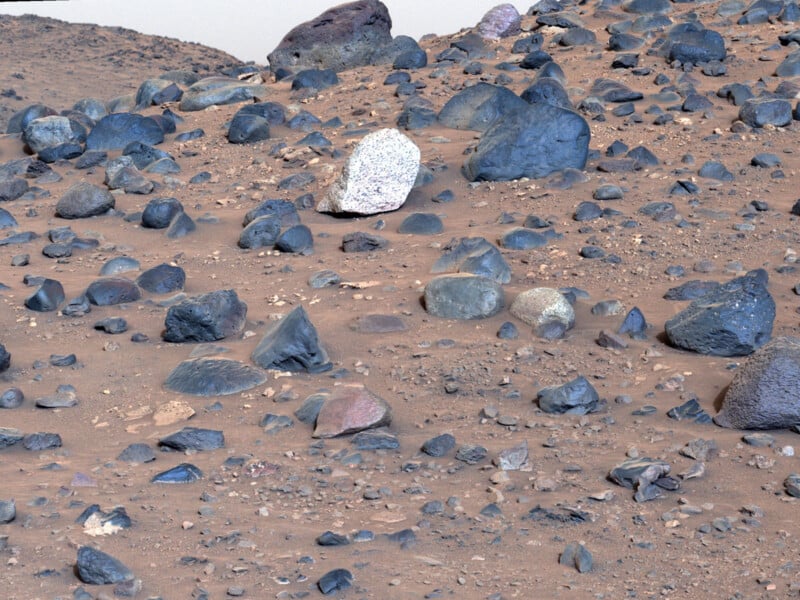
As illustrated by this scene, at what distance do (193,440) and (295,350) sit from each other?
2.10 feet

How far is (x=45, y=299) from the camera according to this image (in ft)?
14.8

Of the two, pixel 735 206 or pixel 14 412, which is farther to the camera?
pixel 735 206

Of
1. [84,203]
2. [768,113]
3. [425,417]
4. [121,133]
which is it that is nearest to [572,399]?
[425,417]

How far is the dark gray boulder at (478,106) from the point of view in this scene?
7.01 m

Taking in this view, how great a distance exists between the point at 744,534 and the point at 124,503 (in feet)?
5.44

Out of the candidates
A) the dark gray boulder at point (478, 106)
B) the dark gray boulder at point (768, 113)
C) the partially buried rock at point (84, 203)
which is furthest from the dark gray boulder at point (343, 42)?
the dark gray boulder at point (768, 113)

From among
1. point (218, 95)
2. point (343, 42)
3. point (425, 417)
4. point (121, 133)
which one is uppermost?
point (343, 42)

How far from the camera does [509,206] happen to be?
223 inches

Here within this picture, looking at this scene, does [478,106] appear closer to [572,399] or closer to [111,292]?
[111,292]

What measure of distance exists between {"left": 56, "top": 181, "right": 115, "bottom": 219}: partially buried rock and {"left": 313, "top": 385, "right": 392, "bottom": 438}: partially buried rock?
3.00m

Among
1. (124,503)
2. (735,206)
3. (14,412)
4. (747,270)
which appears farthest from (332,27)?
(124,503)

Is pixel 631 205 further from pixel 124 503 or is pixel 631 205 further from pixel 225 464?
pixel 124 503

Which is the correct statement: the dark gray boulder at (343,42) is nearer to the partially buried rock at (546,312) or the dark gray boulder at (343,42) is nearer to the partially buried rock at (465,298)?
the partially buried rock at (465,298)

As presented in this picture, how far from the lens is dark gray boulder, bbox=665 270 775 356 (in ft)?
12.8
